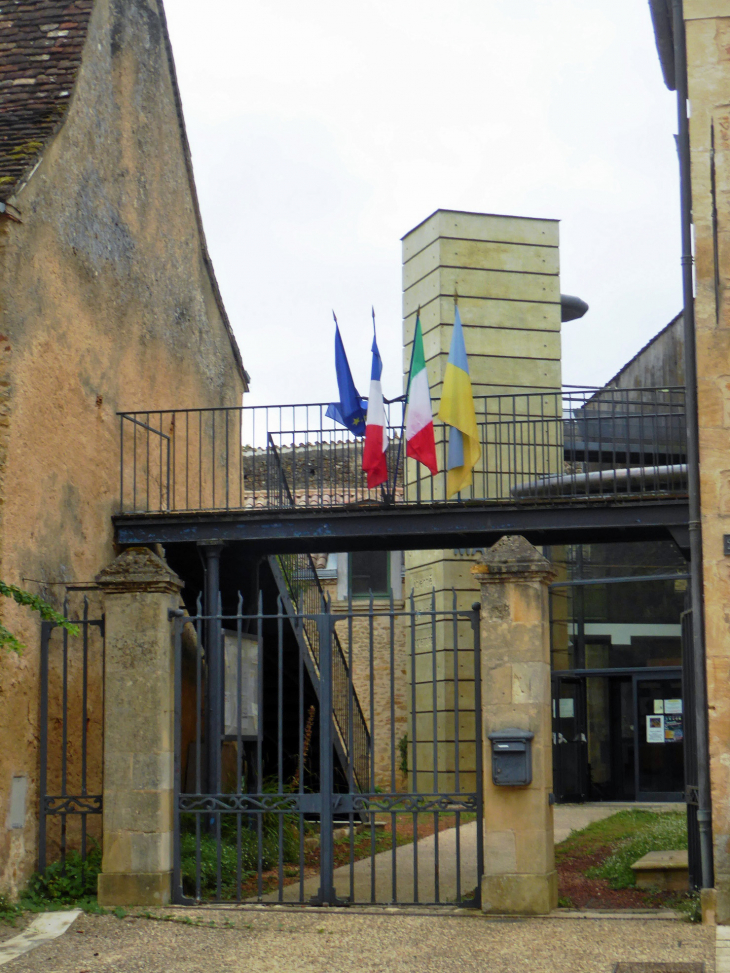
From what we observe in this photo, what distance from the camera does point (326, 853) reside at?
8.30 meters

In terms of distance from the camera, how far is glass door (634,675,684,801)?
16.7m

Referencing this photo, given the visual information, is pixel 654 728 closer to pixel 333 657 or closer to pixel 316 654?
pixel 333 657

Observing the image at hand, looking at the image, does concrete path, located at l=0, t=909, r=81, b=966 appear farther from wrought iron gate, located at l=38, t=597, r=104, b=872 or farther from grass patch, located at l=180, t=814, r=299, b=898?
grass patch, located at l=180, t=814, r=299, b=898

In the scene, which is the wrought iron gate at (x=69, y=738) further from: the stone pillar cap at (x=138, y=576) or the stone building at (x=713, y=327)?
the stone building at (x=713, y=327)

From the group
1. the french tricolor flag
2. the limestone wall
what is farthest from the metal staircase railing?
the limestone wall

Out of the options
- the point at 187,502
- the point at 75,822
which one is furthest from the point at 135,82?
the point at 75,822

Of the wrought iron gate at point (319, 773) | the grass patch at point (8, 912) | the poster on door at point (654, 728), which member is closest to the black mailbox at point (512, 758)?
the wrought iron gate at point (319, 773)

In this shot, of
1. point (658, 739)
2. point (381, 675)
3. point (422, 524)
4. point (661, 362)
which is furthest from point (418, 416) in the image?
point (661, 362)

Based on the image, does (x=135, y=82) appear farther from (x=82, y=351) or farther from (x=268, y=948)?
(x=268, y=948)

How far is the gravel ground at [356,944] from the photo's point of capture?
21.8ft

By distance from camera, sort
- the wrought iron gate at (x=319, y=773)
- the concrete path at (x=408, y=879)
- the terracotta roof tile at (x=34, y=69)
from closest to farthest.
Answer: the wrought iron gate at (x=319, y=773), the concrete path at (x=408, y=879), the terracotta roof tile at (x=34, y=69)

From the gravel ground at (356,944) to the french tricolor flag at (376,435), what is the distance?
15.7 ft

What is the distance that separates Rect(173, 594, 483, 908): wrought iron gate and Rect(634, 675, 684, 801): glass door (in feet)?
8.22

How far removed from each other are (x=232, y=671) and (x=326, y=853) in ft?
10.2
